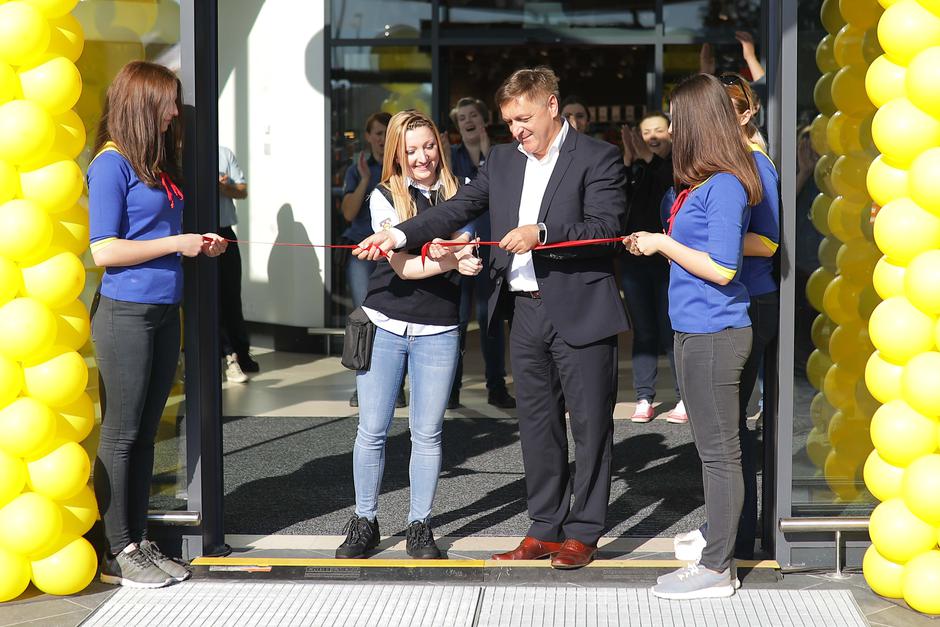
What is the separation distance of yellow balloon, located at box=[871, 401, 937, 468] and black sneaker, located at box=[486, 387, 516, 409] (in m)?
3.70

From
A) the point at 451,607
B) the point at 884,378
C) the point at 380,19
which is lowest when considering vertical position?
the point at 451,607

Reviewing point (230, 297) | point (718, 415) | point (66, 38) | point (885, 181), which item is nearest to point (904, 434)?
point (718, 415)

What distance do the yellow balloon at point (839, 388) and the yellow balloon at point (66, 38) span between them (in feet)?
9.59

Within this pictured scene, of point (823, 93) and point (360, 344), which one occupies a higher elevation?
point (823, 93)

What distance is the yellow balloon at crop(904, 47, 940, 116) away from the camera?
356 centimetres

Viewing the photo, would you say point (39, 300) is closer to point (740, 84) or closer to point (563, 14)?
point (740, 84)

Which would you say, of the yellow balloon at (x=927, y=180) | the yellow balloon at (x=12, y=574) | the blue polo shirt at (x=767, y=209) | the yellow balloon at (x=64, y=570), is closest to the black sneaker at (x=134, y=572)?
the yellow balloon at (x=64, y=570)

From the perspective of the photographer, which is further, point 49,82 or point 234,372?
point 234,372

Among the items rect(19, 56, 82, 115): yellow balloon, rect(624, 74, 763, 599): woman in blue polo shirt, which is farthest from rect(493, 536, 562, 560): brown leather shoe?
rect(19, 56, 82, 115): yellow balloon

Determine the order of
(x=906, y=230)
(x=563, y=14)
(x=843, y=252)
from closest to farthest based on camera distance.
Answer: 1. (x=906, y=230)
2. (x=843, y=252)
3. (x=563, y=14)

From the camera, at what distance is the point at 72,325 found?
13.0ft

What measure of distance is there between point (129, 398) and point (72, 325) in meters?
0.32

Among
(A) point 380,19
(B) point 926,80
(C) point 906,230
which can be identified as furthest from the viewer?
(A) point 380,19

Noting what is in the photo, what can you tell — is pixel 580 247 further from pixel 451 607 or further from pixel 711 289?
pixel 451 607
